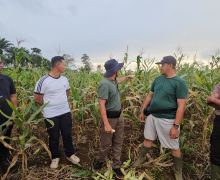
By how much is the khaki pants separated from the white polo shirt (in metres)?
0.55

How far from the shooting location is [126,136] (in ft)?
15.9

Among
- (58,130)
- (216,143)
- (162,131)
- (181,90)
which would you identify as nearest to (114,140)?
(162,131)

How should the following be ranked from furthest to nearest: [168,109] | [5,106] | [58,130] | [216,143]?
1. [58,130]
2. [5,106]
3. [168,109]
4. [216,143]

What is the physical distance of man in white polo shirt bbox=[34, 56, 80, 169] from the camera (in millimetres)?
4102

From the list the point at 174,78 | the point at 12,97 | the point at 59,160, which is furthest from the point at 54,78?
the point at 174,78

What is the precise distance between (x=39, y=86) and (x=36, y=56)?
13.2 feet

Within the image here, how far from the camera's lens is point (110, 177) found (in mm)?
3916

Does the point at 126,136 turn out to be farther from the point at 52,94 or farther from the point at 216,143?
the point at 216,143

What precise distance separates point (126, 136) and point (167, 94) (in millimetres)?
1180

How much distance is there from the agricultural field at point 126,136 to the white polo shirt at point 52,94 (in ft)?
0.56

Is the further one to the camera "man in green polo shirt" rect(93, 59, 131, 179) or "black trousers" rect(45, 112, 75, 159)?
"black trousers" rect(45, 112, 75, 159)

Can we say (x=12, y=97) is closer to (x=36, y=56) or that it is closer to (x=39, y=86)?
(x=39, y=86)

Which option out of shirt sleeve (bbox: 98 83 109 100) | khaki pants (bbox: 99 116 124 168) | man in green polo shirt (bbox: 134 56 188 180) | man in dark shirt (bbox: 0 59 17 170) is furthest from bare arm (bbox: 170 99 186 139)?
man in dark shirt (bbox: 0 59 17 170)

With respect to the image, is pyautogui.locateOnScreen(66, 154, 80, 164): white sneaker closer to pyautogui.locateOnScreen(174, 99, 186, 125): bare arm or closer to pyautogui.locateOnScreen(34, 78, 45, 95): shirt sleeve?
pyautogui.locateOnScreen(34, 78, 45, 95): shirt sleeve
